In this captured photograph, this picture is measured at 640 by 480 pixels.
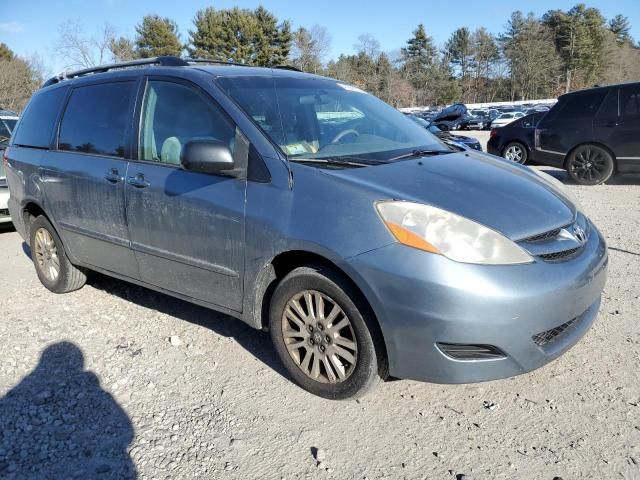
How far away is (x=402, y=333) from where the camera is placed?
245 cm

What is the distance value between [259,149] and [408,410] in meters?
1.62

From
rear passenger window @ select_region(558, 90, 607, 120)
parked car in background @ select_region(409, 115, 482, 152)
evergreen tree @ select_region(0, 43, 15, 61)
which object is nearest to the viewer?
parked car in background @ select_region(409, 115, 482, 152)

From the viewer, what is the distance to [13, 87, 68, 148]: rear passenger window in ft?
14.5

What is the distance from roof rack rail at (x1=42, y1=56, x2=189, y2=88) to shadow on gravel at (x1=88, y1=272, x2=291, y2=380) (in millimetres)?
1838

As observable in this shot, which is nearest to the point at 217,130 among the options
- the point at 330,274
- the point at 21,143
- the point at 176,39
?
the point at 330,274

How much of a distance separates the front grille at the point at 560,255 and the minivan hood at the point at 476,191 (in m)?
0.13

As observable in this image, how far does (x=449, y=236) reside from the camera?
241 cm

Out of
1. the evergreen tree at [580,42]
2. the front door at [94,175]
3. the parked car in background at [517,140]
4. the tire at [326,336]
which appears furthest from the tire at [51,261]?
the evergreen tree at [580,42]

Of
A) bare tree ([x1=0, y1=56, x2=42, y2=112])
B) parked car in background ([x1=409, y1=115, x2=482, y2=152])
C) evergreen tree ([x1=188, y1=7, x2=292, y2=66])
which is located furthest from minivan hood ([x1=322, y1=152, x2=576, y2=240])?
evergreen tree ([x1=188, y1=7, x2=292, y2=66])

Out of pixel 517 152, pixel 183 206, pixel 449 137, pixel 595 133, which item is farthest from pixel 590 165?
pixel 183 206

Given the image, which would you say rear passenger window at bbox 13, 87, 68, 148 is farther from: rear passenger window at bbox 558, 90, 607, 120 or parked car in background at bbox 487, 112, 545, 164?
rear passenger window at bbox 558, 90, 607, 120

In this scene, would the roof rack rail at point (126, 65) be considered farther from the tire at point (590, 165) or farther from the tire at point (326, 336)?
the tire at point (590, 165)

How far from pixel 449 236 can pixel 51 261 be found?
148 inches

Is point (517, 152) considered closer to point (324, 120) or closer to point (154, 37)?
point (324, 120)
